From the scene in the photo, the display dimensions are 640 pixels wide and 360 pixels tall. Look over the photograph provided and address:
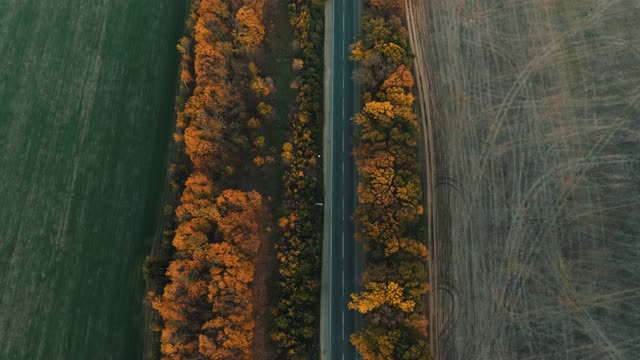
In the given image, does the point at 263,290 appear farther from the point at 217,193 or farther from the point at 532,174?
the point at 532,174

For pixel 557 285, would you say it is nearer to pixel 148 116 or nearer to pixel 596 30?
pixel 596 30

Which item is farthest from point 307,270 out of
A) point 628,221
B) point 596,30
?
point 596,30

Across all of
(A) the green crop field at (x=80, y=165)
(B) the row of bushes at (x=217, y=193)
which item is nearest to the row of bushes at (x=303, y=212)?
(B) the row of bushes at (x=217, y=193)

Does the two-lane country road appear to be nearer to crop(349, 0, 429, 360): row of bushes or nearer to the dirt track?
crop(349, 0, 429, 360): row of bushes

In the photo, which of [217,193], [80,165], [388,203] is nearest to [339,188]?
[388,203]

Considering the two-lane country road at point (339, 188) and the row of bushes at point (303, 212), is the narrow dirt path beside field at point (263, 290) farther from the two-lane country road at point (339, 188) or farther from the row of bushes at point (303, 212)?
the two-lane country road at point (339, 188)

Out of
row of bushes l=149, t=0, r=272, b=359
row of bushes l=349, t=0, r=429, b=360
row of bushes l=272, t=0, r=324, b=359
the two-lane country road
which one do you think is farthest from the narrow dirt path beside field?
row of bushes l=349, t=0, r=429, b=360

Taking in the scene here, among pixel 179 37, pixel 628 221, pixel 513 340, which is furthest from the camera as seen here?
pixel 179 37

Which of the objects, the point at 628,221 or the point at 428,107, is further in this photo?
the point at 428,107
